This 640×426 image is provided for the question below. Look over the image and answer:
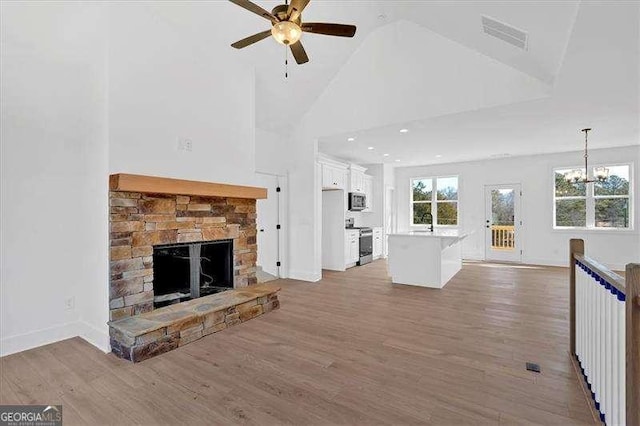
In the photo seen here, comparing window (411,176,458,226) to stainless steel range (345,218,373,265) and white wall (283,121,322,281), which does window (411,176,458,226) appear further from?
white wall (283,121,322,281)

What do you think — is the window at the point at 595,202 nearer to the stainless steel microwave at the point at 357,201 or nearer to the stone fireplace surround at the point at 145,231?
the stainless steel microwave at the point at 357,201

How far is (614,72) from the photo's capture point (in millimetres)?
3137

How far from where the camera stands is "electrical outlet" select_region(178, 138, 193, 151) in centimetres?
349

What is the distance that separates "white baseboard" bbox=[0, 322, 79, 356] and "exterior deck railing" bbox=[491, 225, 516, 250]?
8607 mm

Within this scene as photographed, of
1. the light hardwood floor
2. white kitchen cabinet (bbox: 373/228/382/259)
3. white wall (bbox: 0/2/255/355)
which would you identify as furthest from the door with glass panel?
white wall (bbox: 0/2/255/355)

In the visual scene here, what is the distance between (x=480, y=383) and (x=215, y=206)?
129 inches

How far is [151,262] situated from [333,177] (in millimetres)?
4175

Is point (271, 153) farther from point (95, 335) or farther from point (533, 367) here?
point (533, 367)

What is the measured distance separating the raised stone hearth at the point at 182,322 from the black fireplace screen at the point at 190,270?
214mm

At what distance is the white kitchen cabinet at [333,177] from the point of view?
251 inches

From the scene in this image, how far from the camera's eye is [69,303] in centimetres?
325

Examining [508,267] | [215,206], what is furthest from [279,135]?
[508,267]

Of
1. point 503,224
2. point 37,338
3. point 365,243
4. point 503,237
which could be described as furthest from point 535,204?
point 37,338

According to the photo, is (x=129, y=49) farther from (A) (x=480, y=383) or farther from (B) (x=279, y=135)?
(A) (x=480, y=383)
